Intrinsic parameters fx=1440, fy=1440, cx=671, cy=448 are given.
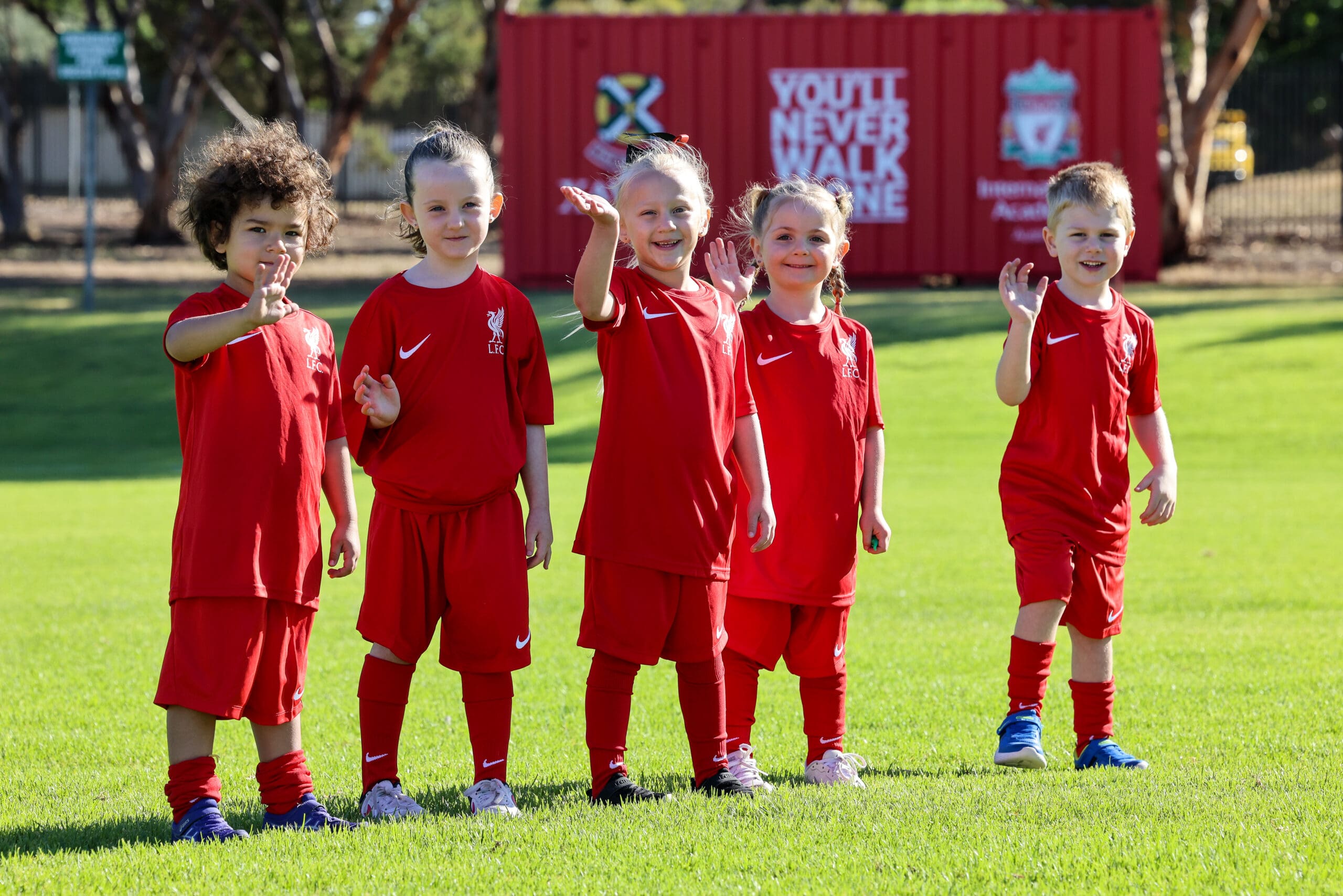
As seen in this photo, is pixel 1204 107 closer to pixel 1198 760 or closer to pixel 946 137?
pixel 946 137

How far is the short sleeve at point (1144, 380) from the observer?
488 cm

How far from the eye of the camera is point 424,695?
5863mm

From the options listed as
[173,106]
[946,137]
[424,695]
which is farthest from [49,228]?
[424,695]

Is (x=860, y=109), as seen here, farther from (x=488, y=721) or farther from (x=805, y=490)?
(x=488, y=721)

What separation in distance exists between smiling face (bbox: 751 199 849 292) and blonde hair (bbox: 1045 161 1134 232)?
0.77 m

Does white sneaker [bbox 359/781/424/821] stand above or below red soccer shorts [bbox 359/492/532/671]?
below

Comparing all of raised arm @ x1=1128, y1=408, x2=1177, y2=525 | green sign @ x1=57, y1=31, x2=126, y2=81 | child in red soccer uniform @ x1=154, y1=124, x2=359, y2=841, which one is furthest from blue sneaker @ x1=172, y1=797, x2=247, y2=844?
green sign @ x1=57, y1=31, x2=126, y2=81

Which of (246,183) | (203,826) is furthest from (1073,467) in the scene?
(203,826)

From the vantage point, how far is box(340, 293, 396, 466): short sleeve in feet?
13.1

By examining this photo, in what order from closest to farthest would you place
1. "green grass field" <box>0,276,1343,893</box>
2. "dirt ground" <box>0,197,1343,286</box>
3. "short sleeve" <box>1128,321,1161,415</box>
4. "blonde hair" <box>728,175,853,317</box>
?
1. "green grass field" <box>0,276,1343,893</box>
2. "blonde hair" <box>728,175,853,317</box>
3. "short sleeve" <box>1128,321,1161,415</box>
4. "dirt ground" <box>0,197,1343,286</box>

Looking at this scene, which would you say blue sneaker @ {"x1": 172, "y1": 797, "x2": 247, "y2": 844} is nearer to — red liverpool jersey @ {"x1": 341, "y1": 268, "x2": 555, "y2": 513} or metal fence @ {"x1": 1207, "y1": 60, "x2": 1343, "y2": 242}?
red liverpool jersey @ {"x1": 341, "y1": 268, "x2": 555, "y2": 513}

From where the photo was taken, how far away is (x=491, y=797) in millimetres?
4016

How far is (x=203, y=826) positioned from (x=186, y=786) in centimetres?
13

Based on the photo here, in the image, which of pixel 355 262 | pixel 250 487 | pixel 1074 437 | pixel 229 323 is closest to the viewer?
pixel 229 323
